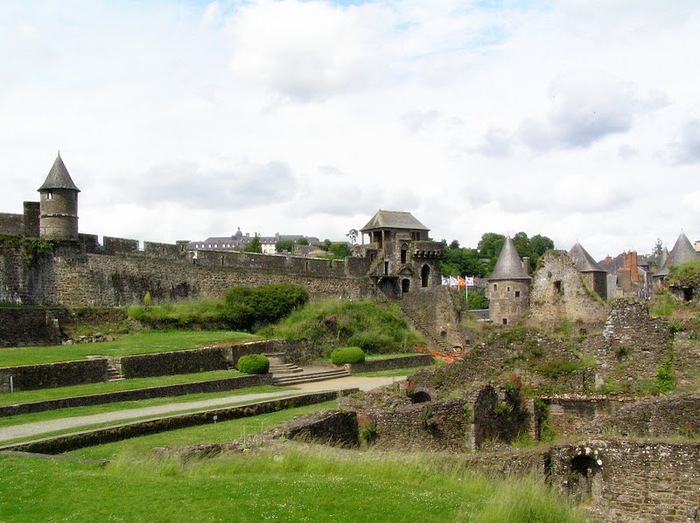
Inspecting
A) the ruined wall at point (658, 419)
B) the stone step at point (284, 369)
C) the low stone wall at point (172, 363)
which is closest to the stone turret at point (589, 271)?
the stone step at point (284, 369)

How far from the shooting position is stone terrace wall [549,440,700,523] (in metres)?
10.6

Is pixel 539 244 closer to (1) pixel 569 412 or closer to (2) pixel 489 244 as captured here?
(2) pixel 489 244

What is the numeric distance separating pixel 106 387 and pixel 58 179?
14870mm

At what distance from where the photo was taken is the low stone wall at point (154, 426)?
15.6m

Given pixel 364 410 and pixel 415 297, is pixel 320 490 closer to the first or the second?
pixel 364 410

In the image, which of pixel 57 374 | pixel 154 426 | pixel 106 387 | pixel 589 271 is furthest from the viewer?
pixel 589 271

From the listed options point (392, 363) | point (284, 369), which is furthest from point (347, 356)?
point (284, 369)

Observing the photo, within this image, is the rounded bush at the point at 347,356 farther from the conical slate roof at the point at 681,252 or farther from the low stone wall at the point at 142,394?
the conical slate roof at the point at 681,252

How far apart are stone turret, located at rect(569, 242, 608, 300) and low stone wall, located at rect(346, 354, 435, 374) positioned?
11060 millimetres

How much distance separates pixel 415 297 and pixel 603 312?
48.7ft

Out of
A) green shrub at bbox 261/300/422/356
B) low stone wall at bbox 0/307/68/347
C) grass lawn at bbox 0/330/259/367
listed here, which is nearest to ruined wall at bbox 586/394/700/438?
grass lawn at bbox 0/330/259/367

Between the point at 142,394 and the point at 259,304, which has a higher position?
the point at 259,304

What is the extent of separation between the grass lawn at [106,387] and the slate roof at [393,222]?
26.1 metres

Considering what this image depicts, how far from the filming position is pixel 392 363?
38.2 meters
